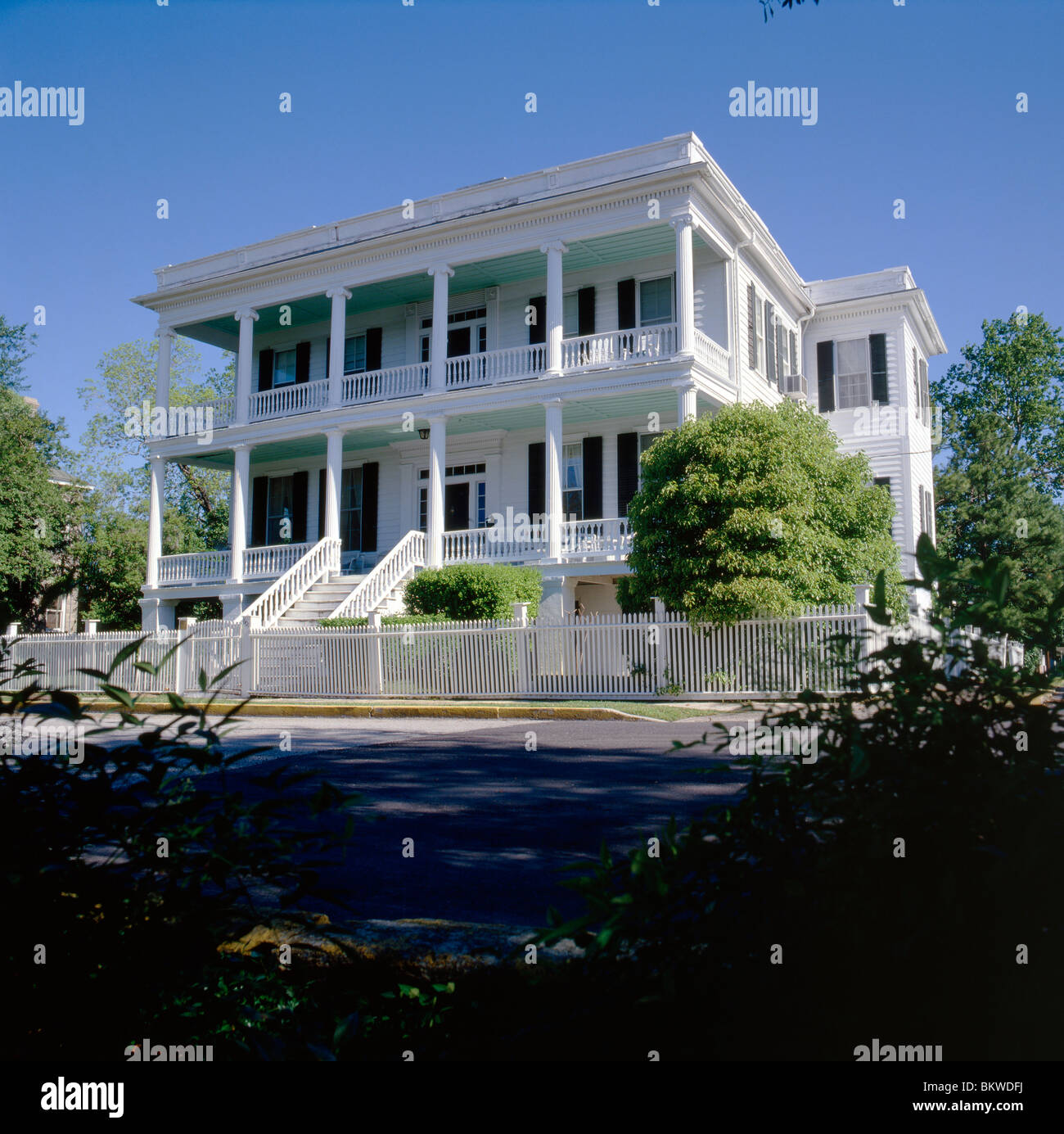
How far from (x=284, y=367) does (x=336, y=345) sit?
16.9 feet

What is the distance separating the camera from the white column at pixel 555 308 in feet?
67.9

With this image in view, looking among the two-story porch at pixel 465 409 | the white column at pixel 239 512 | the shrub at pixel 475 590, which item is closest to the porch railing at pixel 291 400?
the two-story porch at pixel 465 409

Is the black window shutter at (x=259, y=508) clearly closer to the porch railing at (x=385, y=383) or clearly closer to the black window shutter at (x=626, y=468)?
the porch railing at (x=385, y=383)

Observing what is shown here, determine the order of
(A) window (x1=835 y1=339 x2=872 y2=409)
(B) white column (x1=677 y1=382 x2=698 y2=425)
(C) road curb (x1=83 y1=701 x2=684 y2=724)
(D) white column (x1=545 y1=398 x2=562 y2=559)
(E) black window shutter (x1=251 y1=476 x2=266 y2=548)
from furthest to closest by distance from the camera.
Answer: (E) black window shutter (x1=251 y1=476 x2=266 y2=548), (A) window (x1=835 y1=339 x2=872 y2=409), (D) white column (x1=545 y1=398 x2=562 y2=559), (B) white column (x1=677 y1=382 x2=698 y2=425), (C) road curb (x1=83 y1=701 x2=684 y2=724)

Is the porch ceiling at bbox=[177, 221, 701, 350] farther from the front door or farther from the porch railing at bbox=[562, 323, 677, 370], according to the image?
the front door

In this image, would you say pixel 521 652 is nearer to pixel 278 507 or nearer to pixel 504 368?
pixel 504 368

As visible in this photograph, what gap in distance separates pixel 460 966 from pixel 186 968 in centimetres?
80

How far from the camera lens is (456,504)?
2516cm

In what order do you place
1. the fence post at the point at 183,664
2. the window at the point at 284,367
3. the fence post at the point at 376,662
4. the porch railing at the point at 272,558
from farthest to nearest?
the window at the point at 284,367 → the porch railing at the point at 272,558 → the fence post at the point at 183,664 → the fence post at the point at 376,662

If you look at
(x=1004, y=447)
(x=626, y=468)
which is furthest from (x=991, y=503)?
(x=626, y=468)

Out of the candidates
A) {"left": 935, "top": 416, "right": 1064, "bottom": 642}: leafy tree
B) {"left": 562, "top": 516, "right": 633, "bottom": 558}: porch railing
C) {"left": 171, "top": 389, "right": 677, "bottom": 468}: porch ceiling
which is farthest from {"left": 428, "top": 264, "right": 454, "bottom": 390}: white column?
{"left": 935, "top": 416, "right": 1064, "bottom": 642}: leafy tree

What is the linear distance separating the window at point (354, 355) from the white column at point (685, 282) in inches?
397

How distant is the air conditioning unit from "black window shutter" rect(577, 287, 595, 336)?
5.17 m

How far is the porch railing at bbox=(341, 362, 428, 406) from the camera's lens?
918 inches
